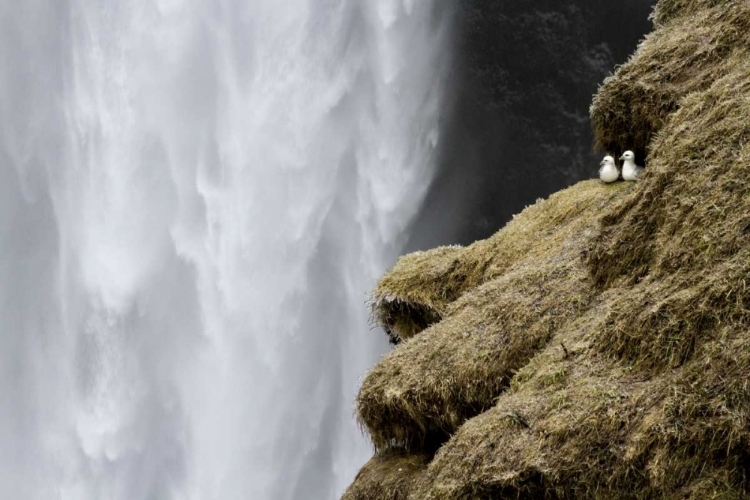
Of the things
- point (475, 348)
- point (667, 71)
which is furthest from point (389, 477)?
point (667, 71)

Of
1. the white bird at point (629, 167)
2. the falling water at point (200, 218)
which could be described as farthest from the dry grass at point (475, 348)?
the falling water at point (200, 218)

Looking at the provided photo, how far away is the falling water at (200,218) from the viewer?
28.1m

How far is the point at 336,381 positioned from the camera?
27.5 m

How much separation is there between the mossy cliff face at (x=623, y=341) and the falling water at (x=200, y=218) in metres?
19.0

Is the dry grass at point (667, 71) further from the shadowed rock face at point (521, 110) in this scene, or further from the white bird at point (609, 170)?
the shadowed rock face at point (521, 110)

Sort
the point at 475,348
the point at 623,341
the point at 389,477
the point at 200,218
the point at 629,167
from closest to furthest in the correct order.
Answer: the point at 623,341 < the point at 475,348 < the point at 389,477 < the point at 629,167 < the point at 200,218

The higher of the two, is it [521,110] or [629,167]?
[521,110]

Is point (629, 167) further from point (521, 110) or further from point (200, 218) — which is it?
point (200, 218)

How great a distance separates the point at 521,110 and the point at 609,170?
63.0 feet

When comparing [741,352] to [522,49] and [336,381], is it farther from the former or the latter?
[522,49]

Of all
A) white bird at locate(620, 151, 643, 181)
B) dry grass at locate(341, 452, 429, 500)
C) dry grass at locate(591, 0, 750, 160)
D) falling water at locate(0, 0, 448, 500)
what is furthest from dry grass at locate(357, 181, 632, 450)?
falling water at locate(0, 0, 448, 500)

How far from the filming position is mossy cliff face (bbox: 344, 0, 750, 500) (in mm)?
5328

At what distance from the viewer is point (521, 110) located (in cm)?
2848

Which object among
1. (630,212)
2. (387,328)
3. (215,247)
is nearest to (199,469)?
(215,247)
